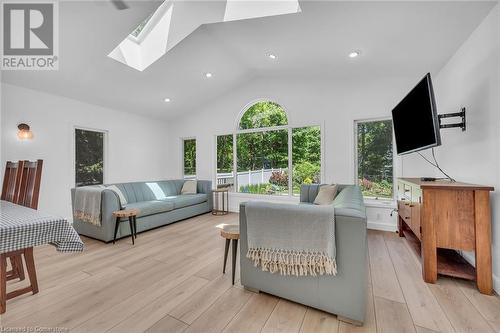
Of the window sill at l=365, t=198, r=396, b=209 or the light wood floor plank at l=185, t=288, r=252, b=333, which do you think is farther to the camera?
the window sill at l=365, t=198, r=396, b=209

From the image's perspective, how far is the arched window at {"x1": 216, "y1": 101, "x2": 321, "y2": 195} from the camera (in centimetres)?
466

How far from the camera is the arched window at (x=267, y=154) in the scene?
15.3 ft

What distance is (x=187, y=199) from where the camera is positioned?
466 centimetres

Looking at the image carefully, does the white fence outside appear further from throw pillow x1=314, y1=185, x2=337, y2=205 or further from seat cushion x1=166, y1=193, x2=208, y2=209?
throw pillow x1=314, y1=185, x2=337, y2=205

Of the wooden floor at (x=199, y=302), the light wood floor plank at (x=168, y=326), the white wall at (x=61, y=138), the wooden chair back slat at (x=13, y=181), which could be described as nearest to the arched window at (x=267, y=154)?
the white wall at (x=61, y=138)

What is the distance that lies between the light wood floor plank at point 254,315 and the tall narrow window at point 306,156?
9.87 feet

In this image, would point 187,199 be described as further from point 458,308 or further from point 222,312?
point 458,308

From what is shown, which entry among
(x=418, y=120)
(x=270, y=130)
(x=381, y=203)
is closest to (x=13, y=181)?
(x=270, y=130)

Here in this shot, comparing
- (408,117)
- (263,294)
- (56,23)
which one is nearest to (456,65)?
(408,117)

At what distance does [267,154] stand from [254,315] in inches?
148

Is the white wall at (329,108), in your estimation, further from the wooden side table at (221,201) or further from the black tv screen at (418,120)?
the black tv screen at (418,120)

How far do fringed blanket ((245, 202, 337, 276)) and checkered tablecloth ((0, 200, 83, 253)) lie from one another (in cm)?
126

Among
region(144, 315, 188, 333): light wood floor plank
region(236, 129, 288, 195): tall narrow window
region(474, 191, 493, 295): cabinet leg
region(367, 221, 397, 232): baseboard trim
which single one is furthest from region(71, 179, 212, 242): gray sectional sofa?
region(474, 191, 493, 295): cabinet leg

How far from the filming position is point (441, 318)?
1.62 metres
